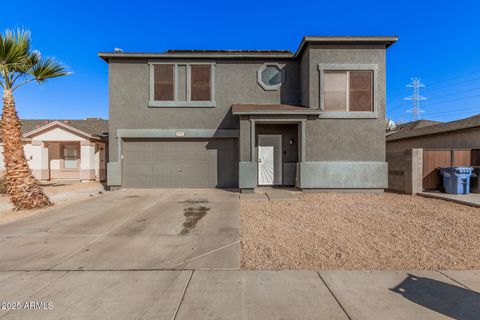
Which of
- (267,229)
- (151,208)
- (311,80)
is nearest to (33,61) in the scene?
(151,208)

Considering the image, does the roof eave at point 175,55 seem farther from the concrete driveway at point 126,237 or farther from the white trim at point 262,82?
the concrete driveway at point 126,237

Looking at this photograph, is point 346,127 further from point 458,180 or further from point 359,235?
point 359,235

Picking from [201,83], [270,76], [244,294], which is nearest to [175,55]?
[201,83]

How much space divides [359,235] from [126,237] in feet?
17.5

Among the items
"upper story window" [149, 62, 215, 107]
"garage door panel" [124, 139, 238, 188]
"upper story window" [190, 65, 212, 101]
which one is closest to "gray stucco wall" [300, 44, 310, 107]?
"garage door panel" [124, 139, 238, 188]

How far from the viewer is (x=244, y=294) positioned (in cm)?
303

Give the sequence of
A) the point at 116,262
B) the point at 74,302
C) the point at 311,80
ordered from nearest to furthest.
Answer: the point at 74,302 < the point at 116,262 < the point at 311,80

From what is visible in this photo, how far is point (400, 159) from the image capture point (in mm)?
10383

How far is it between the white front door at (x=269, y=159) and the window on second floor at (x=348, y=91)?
9.67 ft

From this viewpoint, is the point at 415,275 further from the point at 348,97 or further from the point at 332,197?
the point at 348,97

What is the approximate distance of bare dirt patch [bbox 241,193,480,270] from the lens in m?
3.91

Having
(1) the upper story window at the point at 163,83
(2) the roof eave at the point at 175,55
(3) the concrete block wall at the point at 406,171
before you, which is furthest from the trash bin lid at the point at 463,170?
(1) the upper story window at the point at 163,83

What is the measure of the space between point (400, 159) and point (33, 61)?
50.0 ft

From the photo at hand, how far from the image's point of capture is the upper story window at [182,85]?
454 inches
